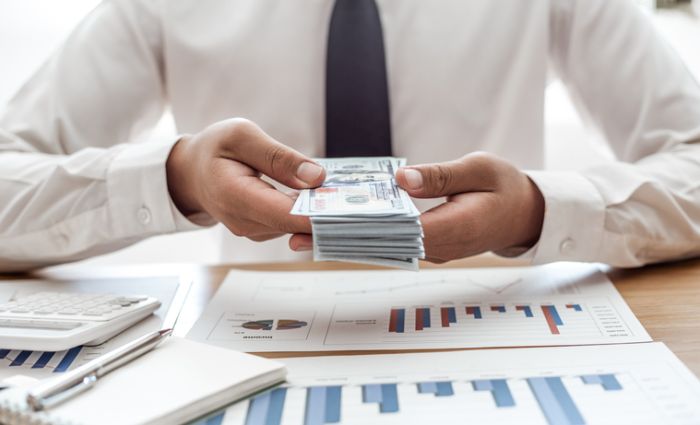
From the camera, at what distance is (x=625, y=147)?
1096 mm

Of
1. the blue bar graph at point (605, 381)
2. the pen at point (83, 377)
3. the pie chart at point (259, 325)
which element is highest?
the pen at point (83, 377)

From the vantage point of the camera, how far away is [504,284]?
31.3 inches

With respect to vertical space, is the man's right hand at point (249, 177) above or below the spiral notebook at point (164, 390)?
above

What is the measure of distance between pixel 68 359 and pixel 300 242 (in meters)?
0.22

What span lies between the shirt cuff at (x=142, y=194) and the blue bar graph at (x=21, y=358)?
24 centimetres

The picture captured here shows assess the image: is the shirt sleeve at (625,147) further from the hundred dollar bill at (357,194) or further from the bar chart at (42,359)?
the bar chart at (42,359)

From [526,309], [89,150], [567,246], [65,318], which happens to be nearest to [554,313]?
[526,309]

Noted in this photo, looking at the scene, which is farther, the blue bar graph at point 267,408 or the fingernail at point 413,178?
the fingernail at point 413,178

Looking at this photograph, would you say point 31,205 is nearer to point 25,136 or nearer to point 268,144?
point 25,136

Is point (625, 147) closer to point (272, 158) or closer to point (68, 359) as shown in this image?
point (272, 158)

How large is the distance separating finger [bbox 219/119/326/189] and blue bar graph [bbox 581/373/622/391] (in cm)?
30

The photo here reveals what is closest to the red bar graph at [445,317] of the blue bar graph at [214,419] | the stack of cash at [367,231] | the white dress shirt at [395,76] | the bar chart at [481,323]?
the bar chart at [481,323]

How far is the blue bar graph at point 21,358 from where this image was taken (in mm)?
598

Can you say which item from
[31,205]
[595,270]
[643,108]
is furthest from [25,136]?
[643,108]
